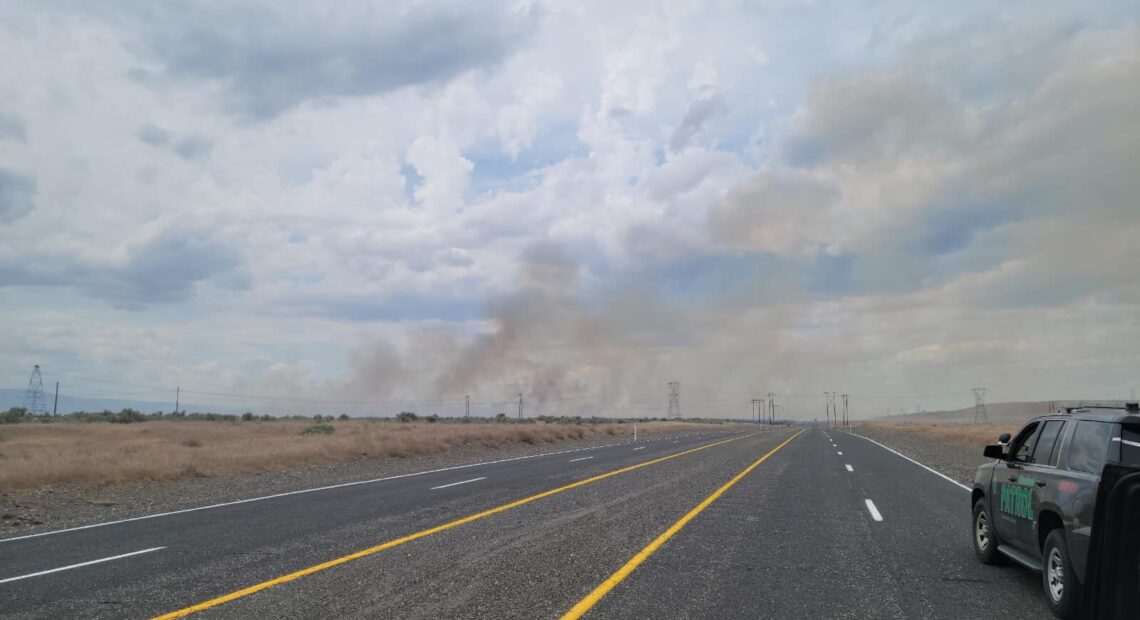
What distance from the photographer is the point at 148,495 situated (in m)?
18.8

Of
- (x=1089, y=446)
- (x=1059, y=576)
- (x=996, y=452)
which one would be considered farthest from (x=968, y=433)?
(x=1059, y=576)

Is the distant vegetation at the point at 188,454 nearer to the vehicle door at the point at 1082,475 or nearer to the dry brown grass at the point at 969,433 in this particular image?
the vehicle door at the point at 1082,475

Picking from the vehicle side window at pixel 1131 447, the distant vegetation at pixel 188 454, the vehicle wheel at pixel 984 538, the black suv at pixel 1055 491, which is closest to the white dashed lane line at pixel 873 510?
the vehicle wheel at pixel 984 538

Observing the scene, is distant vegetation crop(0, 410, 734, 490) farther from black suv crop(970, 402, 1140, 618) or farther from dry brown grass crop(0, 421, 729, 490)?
black suv crop(970, 402, 1140, 618)

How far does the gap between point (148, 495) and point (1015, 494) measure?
19099mm

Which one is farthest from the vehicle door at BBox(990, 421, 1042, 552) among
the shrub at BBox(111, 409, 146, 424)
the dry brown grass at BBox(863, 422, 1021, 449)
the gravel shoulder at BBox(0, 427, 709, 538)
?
the shrub at BBox(111, 409, 146, 424)

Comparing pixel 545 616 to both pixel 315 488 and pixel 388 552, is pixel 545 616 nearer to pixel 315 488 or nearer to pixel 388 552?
pixel 388 552

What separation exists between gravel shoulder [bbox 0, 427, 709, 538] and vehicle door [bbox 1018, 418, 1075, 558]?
1510cm

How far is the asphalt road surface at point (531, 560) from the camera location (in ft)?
23.4

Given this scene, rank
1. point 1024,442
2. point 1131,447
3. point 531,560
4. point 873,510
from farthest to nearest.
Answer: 1. point 873,510
2. point 1024,442
3. point 531,560
4. point 1131,447

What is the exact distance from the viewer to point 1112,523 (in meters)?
3.80

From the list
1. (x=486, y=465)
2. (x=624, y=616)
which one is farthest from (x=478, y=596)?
(x=486, y=465)

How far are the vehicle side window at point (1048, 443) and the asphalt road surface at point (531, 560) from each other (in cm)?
143

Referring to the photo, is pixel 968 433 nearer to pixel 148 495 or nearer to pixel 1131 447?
pixel 148 495
